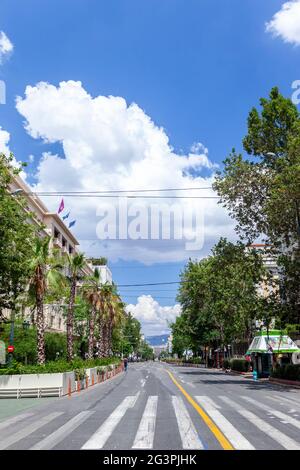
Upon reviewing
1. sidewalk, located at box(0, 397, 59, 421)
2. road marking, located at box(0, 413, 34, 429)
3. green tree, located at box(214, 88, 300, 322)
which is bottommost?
sidewalk, located at box(0, 397, 59, 421)

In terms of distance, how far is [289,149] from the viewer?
31688 mm

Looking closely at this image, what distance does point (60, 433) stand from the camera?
11.6 meters

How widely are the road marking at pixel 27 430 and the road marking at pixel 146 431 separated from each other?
8.28 ft

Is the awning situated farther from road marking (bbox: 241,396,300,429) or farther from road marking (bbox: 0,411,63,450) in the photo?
road marking (bbox: 0,411,63,450)

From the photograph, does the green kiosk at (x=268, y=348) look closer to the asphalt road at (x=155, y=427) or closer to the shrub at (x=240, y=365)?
the shrub at (x=240, y=365)

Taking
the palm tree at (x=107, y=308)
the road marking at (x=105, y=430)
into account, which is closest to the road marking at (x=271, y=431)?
the road marking at (x=105, y=430)

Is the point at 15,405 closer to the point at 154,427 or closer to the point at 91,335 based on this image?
the point at 154,427

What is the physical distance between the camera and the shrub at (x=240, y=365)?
55.1 meters

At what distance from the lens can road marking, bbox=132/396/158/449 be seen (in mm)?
9688

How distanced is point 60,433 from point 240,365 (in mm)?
47808

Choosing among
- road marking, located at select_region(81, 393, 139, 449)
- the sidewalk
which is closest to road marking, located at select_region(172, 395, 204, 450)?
road marking, located at select_region(81, 393, 139, 449)

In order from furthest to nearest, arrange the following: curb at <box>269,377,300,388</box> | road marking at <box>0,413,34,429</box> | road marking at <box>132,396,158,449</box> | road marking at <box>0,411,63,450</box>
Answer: curb at <box>269,377,300,388</box>
road marking at <box>0,413,34,429</box>
road marking at <box>0,411,63,450</box>
road marking at <box>132,396,158,449</box>

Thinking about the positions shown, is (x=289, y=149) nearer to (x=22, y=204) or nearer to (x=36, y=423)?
(x=22, y=204)

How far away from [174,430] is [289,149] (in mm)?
23719
